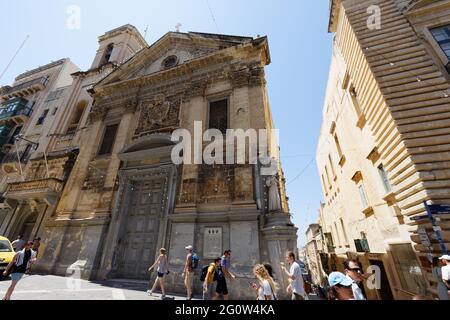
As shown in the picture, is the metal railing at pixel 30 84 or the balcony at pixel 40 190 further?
the metal railing at pixel 30 84

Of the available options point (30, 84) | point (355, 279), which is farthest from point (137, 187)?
point (30, 84)

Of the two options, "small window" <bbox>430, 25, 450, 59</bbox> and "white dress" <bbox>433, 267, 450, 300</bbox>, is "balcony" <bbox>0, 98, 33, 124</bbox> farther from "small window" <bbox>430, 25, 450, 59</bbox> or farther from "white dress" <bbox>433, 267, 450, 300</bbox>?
"small window" <bbox>430, 25, 450, 59</bbox>

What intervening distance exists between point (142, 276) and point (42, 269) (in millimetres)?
4920

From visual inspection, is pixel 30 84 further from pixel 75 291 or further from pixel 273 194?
pixel 273 194

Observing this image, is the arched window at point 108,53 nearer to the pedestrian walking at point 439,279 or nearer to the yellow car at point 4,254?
the yellow car at point 4,254

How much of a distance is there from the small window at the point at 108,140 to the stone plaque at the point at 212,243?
8104 mm

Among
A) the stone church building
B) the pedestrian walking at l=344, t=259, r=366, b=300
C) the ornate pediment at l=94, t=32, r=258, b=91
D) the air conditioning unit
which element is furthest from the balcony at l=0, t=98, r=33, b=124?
the air conditioning unit

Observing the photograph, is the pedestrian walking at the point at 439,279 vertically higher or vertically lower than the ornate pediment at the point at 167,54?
lower

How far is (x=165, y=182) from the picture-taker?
10180mm

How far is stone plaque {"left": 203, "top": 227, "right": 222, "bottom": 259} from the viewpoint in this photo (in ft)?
24.4

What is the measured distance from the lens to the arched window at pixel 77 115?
17.3 meters

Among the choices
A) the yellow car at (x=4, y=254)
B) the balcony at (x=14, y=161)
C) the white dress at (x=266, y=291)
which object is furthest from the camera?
the balcony at (x=14, y=161)

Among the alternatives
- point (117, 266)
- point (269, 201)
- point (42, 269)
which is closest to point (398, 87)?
point (269, 201)

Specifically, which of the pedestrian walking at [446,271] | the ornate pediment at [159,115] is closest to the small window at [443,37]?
the pedestrian walking at [446,271]
